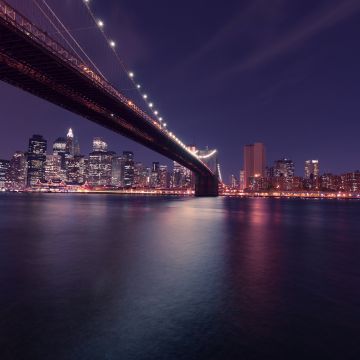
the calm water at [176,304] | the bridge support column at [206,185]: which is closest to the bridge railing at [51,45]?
the calm water at [176,304]

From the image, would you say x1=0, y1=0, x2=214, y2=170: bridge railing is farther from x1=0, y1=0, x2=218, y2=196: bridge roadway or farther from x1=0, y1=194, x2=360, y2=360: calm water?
x1=0, y1=194, x2=360, y2=360: calm water

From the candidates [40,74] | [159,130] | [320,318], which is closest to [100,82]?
[40,74]

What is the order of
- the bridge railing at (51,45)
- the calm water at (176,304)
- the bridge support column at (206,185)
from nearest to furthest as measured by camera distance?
the calm water at (176,304)
the bridge railing at (51,45)
the bridge support column at (206,185)

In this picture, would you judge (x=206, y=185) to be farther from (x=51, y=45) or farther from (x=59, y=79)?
(x=51, y=45)

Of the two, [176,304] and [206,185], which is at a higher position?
[206,185]

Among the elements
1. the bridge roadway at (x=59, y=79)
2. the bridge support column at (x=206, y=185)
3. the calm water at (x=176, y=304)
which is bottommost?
the calm water at (x=176, y=304)

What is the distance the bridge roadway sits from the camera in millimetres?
20766

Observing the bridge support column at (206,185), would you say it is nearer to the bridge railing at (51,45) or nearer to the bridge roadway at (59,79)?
the bridge roadway at (59,79)

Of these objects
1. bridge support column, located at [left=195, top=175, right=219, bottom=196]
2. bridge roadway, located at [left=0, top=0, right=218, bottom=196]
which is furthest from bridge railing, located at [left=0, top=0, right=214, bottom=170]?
bridge support column, located at [left=195, top=175, right=219, bottom=196]

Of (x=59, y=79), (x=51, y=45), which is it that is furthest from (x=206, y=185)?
(x=51, y=45)

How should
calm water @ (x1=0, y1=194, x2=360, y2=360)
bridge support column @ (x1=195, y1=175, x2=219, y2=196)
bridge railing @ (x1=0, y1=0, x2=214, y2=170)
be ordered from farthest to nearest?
bridge support column @ (x1=195, y1=175, x2=219, y2=196), bridge railing @ (x1=0, y1=0, x2=214, y2=170), calm water @ (x1=0, y1=194, x2=360, y2=360)

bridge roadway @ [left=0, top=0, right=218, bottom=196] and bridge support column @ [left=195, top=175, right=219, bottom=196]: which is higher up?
bridge roadway @ [left=0, top=0, right=218, bottom=196]

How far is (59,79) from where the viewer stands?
1101 inches

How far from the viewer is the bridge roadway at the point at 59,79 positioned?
2077cm
